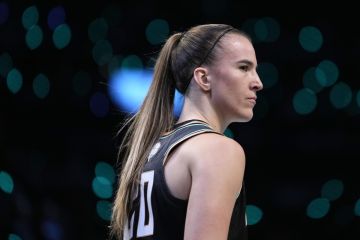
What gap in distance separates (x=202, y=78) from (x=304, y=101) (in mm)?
1793

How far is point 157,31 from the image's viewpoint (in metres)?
3.29

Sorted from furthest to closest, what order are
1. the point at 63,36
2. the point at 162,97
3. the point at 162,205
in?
the point at 63,36 → the point at 162,97 → the point at 162,205

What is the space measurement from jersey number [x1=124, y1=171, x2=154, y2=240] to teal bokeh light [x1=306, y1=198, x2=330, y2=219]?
1.88 metres

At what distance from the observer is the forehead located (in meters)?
1.57

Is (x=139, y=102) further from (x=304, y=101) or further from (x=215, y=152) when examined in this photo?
(x=215, y=152)

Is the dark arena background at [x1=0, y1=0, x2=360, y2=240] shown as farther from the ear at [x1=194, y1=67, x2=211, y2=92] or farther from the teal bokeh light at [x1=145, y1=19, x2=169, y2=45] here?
the ear at [x1=194, y1=67, x2=211, y2=92]

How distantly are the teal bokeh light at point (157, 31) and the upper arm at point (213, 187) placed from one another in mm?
1997

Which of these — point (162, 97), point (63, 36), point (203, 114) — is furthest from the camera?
point (63, 36)

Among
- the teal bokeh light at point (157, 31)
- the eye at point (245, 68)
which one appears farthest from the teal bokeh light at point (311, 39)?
the eye at point (245, 68)

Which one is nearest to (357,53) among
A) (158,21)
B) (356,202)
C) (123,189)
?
(356,202)

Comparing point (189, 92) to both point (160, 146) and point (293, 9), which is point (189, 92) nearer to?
point (160, 146)

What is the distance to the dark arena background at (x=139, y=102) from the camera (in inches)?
127

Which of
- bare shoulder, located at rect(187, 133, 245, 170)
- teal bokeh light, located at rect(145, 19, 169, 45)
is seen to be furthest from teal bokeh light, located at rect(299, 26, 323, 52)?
bare shoulder, located at rect(187, 133, 245, 170)

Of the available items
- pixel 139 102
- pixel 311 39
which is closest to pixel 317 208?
pixel 311 39
